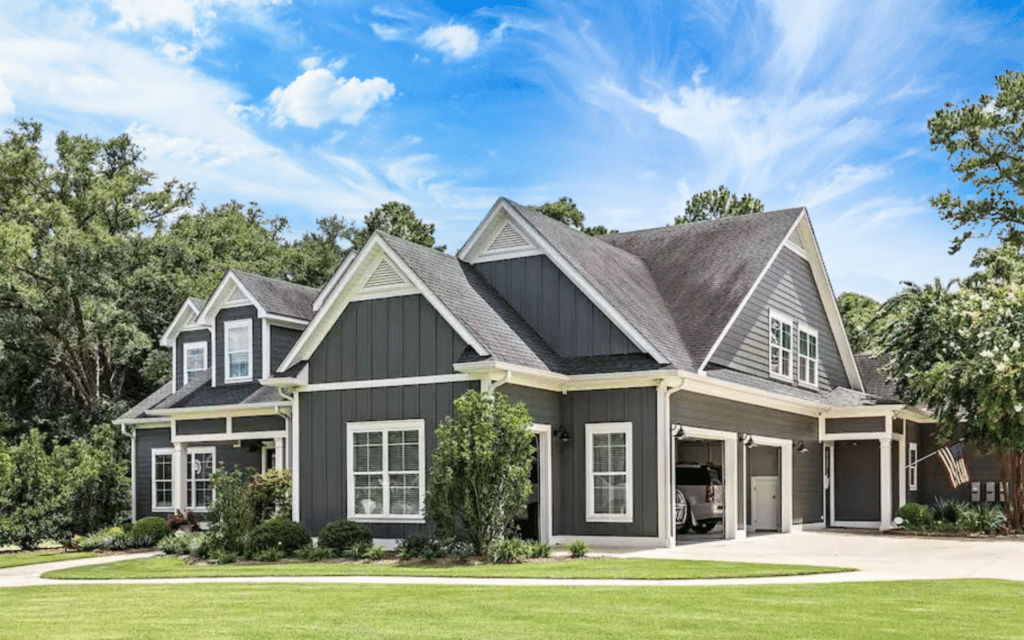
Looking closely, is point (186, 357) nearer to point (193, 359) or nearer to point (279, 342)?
point (193, 359)

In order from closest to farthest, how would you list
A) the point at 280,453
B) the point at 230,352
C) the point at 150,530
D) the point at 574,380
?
the point at 574,380, the point at 150,530, the point at 280,453, the point at 230,352

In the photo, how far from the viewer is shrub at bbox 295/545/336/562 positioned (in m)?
21.0

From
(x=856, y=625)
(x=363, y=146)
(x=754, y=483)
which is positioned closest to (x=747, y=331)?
(x=754, y=483)

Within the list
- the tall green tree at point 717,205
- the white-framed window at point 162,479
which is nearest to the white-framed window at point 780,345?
the white-framed window at point 162,479

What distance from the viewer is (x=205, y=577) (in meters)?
18.3

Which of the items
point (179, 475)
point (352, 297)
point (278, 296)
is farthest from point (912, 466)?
point (179, 475)

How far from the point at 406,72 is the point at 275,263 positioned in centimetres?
3091

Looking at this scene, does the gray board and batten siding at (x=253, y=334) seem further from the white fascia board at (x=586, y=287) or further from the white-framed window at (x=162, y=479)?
the white fascia board at (x=586, y=287)

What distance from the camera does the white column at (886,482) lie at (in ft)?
93.4

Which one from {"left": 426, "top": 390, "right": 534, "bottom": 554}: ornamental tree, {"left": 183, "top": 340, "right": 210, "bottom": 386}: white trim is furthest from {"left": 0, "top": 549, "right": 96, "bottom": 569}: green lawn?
{"left": 426, "top": 390, "right": 534, "bottom": 554}: ornamental tree

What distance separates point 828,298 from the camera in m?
31.8

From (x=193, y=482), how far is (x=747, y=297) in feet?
52.7

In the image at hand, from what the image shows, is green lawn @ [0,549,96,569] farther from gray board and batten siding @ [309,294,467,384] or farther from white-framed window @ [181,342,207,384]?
gray board and batten siding @ [309,294,467,384]

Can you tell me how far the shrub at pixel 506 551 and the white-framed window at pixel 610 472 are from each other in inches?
146
